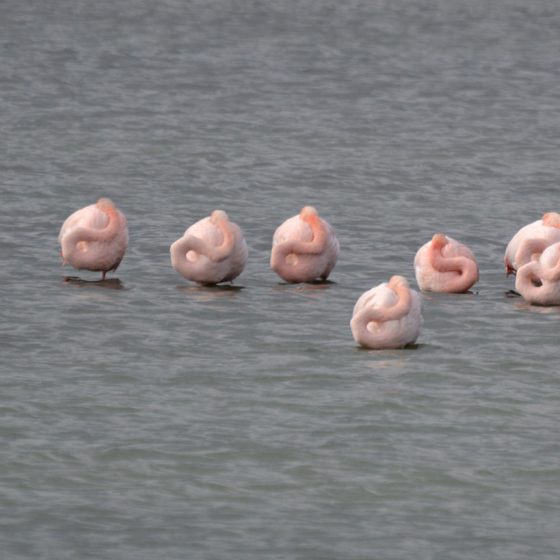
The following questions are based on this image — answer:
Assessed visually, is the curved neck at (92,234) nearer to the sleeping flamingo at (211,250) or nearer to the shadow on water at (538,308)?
the sleeping flamingo at (211,250)

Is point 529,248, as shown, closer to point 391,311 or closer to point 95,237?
point 391,311

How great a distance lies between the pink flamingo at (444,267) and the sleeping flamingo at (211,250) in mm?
1995

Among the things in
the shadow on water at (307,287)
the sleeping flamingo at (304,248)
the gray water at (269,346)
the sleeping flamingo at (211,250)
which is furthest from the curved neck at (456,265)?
the sleeping flamingo at (211,250)

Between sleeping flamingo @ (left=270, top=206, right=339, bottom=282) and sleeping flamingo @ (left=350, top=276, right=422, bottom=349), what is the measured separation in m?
3.07

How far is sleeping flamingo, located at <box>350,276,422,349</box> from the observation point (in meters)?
18.5

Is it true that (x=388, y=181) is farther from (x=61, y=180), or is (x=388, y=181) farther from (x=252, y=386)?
(x=252, y=386)

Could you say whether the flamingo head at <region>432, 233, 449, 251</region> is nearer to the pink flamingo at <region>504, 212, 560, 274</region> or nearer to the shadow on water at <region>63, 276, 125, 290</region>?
the pink flamingo at <region>504, 212, 560, 274</region>

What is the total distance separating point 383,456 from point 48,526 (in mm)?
3041

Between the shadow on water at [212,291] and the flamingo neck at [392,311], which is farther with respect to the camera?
the shadow on water at [212,291]

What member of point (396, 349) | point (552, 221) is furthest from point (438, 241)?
point (396, 349)

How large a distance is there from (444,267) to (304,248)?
157 cm

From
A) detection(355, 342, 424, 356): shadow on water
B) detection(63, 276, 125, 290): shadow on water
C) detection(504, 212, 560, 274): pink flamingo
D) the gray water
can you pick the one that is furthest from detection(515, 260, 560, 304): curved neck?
detection(63, 276, 125, 290): shadow on water

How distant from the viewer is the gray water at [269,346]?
13.9 meters

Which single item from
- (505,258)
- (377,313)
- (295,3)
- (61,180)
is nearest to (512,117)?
(61,180)
